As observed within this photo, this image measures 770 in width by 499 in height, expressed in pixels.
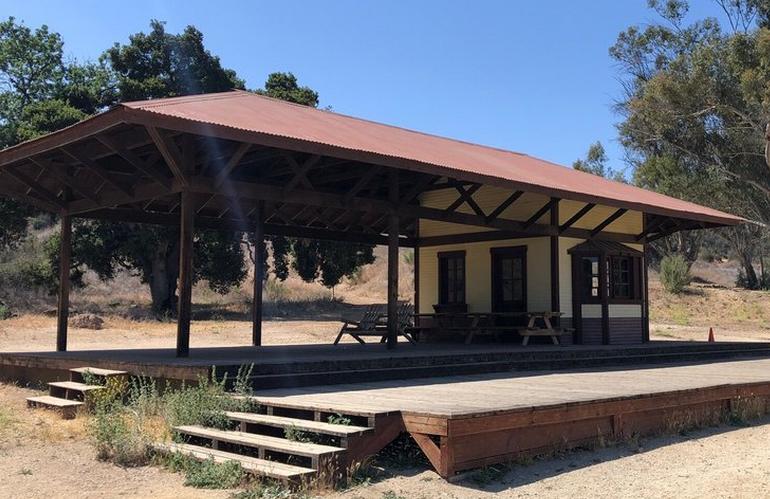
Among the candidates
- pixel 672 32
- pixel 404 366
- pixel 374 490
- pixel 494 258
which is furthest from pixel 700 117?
pixel 374 490

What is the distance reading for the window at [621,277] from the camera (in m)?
15.1

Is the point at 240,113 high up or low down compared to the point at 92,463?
up

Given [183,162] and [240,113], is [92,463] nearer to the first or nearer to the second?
[183,162]

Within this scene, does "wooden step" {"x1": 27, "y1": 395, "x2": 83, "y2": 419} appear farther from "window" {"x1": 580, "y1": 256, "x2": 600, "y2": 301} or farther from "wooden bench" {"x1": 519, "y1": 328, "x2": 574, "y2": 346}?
"window" {"x1": 580, "y1": 256, "x2": 600, "y2": 301}

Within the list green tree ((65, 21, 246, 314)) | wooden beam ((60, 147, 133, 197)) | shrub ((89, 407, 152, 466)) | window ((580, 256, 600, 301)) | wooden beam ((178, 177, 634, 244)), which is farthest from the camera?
green tree ((65, 21, 246, 314))

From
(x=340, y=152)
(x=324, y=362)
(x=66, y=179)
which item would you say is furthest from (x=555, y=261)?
(x=66, y=179)

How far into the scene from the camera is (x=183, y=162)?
845 cm

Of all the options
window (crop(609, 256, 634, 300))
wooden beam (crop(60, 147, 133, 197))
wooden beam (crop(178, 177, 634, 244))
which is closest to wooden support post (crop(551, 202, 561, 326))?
wooden beam (crop(178, 177, 634, 244))

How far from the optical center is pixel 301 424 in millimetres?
5727

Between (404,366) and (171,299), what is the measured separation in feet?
68.7

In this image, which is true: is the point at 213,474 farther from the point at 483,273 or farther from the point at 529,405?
the point at 483,273

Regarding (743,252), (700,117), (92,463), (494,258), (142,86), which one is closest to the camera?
(92,463)

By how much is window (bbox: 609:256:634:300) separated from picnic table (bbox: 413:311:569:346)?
224cm

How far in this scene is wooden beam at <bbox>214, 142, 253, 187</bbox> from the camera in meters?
8.05
